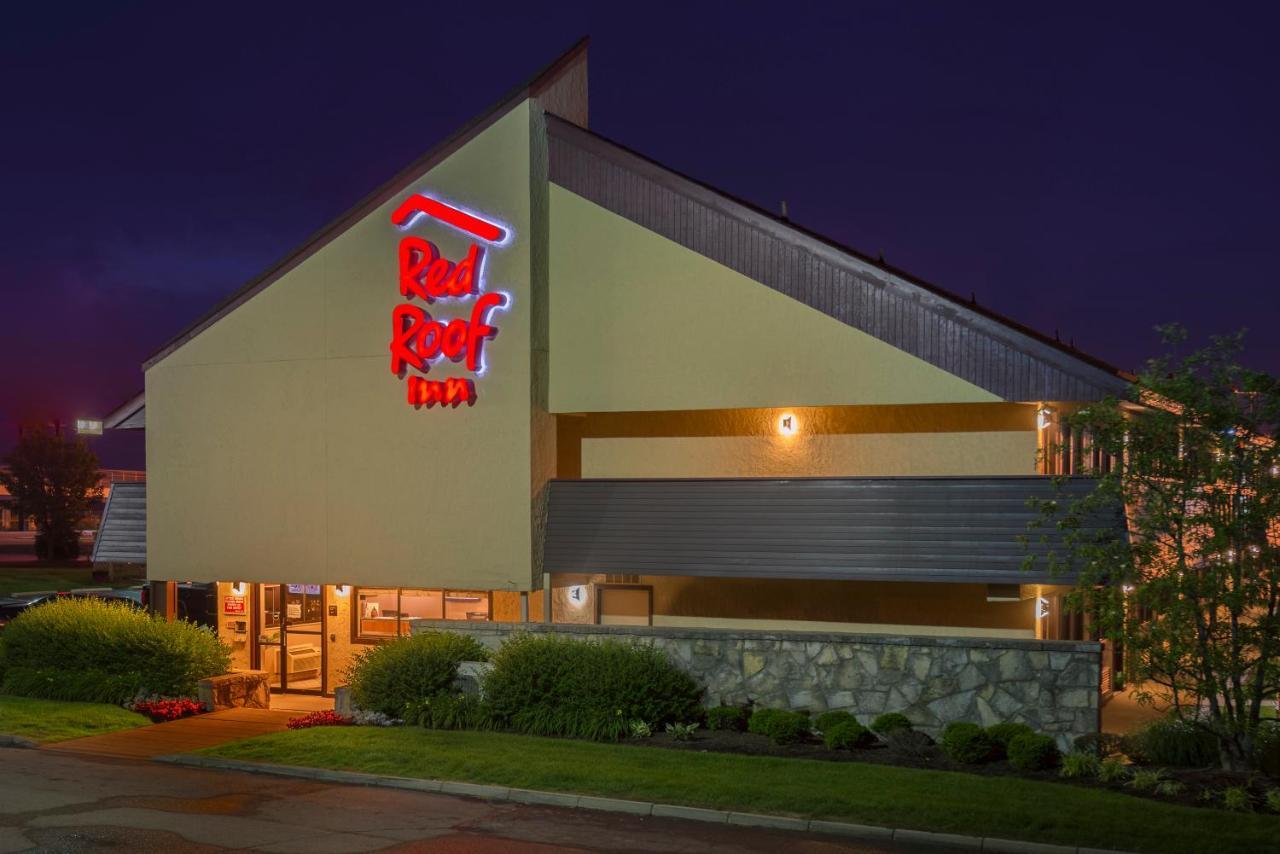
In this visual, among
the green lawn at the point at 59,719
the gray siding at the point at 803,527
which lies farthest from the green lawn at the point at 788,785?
the gray siding at the point at 803,527

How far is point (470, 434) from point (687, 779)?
28.9 ft

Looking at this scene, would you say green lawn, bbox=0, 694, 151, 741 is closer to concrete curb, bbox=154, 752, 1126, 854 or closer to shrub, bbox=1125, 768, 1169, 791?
concrete curb, bbox=154, 752, 1126, 854

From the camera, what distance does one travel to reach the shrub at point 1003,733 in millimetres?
16094

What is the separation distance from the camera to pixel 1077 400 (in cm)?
1848

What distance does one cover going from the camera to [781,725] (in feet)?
56.0

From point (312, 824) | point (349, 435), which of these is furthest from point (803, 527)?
point (312, 824)

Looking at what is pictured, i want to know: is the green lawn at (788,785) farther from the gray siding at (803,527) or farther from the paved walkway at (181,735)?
the gray siding at (803,527)

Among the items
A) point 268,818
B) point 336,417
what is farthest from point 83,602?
point 268,818

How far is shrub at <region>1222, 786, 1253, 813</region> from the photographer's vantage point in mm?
13445

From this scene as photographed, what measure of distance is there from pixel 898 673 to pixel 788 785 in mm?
3499

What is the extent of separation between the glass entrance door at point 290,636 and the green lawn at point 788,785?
693 centimetres

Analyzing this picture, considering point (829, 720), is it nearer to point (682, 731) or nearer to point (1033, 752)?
point (682, 731)

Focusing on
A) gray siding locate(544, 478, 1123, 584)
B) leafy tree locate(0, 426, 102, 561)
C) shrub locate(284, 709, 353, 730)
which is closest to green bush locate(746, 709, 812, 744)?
gray siding locate(544, 478, 1123, 584)

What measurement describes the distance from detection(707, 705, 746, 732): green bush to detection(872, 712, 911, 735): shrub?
2080 mm
